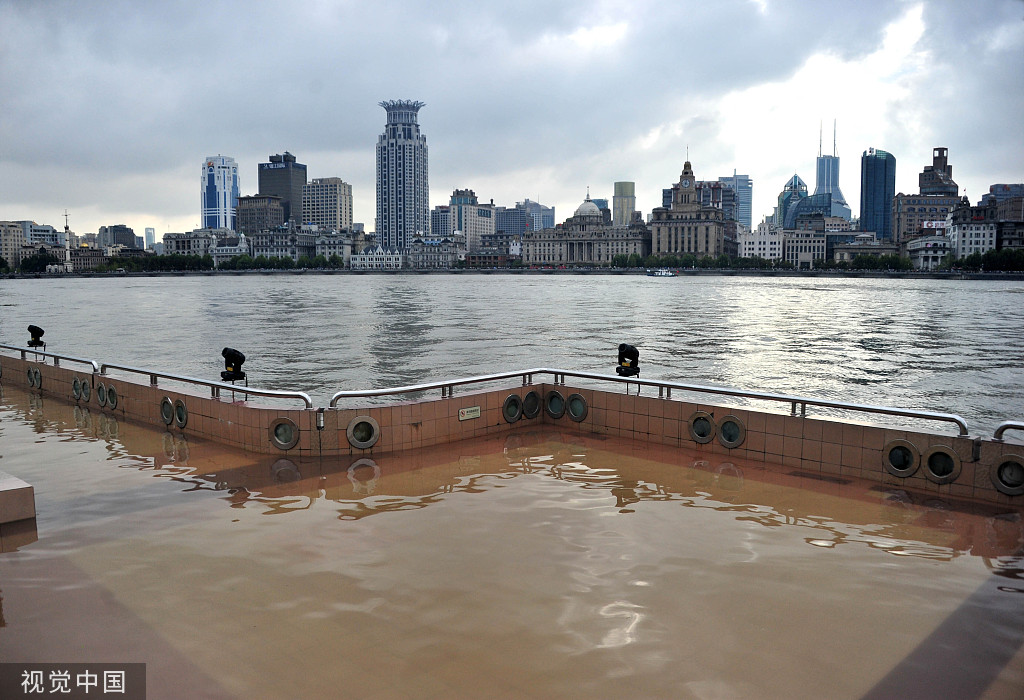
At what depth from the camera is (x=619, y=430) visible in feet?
33.2

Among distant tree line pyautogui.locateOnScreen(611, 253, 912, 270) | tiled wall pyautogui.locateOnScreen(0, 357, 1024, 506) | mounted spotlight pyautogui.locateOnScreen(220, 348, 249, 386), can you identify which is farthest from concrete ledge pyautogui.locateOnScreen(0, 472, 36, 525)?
distant tree line pyautogui.locateOnScreen(611, 253, 912, 270)

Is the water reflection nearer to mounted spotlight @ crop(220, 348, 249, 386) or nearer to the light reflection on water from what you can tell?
the light reflection on water

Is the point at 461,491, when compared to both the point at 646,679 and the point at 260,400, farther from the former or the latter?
the point at 260,400

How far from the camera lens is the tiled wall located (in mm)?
7621

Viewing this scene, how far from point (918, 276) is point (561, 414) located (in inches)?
6047

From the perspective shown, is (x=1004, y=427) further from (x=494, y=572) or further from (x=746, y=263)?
(x=746, y=263)

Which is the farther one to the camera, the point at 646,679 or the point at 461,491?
the point at 461,491

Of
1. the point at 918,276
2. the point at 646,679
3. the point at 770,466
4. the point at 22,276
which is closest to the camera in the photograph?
the point at 646,679

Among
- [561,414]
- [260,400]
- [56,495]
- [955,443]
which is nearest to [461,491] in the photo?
[561,414]

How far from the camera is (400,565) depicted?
19.2ft

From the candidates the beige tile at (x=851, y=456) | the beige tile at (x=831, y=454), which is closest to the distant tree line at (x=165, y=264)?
the beige tile at (x=831, y=454)

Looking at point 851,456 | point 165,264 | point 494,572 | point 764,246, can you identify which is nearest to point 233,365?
point 494,572

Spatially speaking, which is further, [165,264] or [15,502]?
[165,264]

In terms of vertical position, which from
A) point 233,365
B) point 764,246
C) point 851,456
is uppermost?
point 764,246
